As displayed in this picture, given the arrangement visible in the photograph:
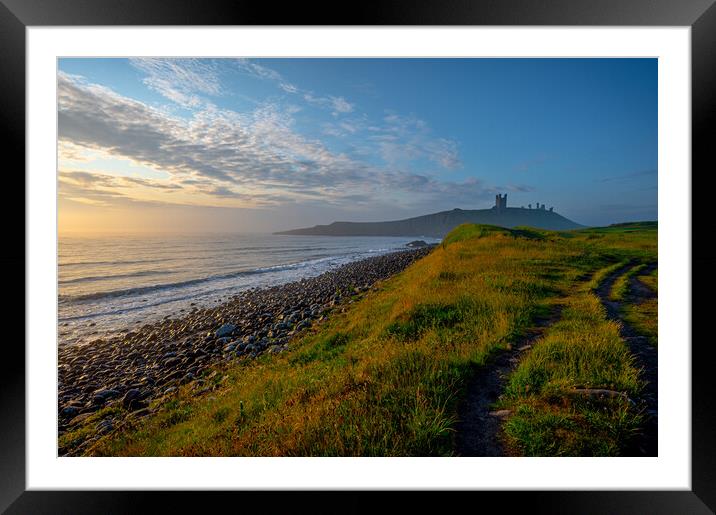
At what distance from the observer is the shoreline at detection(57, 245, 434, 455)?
5484mm

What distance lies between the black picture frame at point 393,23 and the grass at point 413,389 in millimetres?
592

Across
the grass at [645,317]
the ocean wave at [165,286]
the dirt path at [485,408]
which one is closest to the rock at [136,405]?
the dirt path at [485,408]

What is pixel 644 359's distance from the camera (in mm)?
3375

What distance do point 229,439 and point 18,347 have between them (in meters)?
2.36

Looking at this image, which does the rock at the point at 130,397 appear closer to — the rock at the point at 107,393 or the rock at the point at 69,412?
the rock at the point at 107,393

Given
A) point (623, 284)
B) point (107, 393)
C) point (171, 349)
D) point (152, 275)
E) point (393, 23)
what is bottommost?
point (107, 393)

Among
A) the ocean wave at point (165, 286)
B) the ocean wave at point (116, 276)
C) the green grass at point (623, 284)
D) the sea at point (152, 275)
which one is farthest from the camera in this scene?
the ocean wave at point (116, 276)

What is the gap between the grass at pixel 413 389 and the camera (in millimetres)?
2512

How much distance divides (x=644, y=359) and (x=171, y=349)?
1025cm

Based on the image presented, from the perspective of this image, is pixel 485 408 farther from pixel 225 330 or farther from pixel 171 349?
pixel 171 349

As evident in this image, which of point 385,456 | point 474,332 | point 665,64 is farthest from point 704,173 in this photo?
point 385,456

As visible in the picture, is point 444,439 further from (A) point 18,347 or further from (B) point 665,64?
(B) point 665,64

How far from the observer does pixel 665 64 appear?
10.1 ft

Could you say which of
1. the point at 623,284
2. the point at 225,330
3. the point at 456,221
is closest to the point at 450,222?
the point at 456,221
